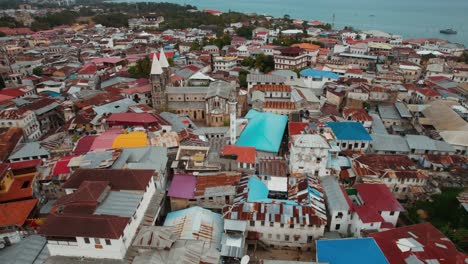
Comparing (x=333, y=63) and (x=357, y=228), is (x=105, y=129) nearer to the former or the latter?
(x=357, y=228)

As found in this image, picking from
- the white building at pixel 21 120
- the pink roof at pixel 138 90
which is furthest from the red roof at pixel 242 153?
the white building at pixel 21 120

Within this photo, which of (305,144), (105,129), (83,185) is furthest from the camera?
(105,129)

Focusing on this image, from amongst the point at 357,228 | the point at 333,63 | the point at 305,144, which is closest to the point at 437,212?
the point at 357,228

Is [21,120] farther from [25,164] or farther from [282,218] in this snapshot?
[282,218]

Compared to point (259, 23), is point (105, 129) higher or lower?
lower

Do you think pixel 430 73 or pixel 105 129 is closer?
pixel 105 129

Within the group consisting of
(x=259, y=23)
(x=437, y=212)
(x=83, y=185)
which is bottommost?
(x=437, y=212)

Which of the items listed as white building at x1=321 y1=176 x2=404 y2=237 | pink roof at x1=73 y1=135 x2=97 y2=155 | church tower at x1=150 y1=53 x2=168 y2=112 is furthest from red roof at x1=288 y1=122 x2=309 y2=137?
pink roof at x1=73 y1=135 x2=97 y2=155

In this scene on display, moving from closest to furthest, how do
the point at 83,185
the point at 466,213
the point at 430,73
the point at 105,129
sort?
the point at 83,185 → the point at 466,213 → the point at 105,129 → the point at 430,73
